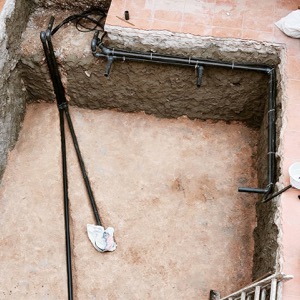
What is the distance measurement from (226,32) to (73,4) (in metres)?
1.69

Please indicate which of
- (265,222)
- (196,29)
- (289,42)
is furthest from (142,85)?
(265,222)

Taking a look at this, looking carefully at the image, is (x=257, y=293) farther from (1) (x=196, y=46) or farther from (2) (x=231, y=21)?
(2) (x=231, y=21)

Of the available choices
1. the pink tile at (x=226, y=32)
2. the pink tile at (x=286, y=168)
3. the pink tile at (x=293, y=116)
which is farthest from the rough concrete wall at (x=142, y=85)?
the pink tile at (x=286, y=168)

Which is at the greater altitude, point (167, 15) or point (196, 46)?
point (167, 15)

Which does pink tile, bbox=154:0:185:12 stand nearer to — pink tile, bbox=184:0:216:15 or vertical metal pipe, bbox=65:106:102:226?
pink tile, bbox=184:0:216:15

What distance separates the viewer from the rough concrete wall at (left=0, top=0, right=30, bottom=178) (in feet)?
15.3

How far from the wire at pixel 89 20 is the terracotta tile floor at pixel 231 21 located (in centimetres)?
37

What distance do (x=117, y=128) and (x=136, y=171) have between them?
56 centimetres

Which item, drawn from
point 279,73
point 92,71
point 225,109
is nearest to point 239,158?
point 225,109

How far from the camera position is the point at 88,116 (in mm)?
5441

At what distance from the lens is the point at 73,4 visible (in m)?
5.27

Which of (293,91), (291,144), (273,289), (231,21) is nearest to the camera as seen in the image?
(273,289)

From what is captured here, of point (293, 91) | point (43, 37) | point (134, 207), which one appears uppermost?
point (43, 37)

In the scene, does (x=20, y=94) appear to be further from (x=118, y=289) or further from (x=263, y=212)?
(x=263, y=212)
